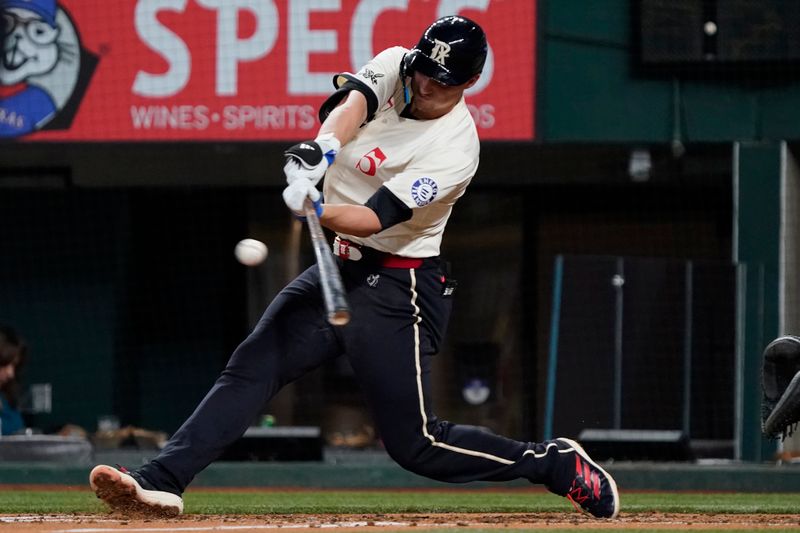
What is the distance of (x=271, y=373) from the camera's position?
4941mm

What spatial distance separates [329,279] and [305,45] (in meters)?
6.44

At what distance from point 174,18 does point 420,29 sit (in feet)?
5.80

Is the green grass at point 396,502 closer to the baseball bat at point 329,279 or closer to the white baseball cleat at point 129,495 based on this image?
the white baseball cleat at point 129,495

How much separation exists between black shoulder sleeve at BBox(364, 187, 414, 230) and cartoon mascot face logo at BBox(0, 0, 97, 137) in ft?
21.7

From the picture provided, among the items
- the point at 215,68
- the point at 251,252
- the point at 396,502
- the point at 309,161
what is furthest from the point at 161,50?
the point at 309,161

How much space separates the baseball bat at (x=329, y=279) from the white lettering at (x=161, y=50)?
6.41 m

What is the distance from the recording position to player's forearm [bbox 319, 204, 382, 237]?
4648mm

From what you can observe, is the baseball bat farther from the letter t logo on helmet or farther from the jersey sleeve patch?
the letter t logo on helmet

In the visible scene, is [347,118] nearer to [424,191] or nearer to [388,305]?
[424,191]

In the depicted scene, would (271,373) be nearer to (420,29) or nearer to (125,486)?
(125,486)

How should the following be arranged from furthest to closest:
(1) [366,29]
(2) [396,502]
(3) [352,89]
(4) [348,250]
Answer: (1) [366,29] < (2) [396,502] < (4) [348,250] < (3) [352,89]

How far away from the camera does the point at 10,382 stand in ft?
36.7

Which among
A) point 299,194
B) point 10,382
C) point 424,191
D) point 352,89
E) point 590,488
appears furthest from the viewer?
point 10,382

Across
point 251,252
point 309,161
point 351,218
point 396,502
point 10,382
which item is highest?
point 309,161
